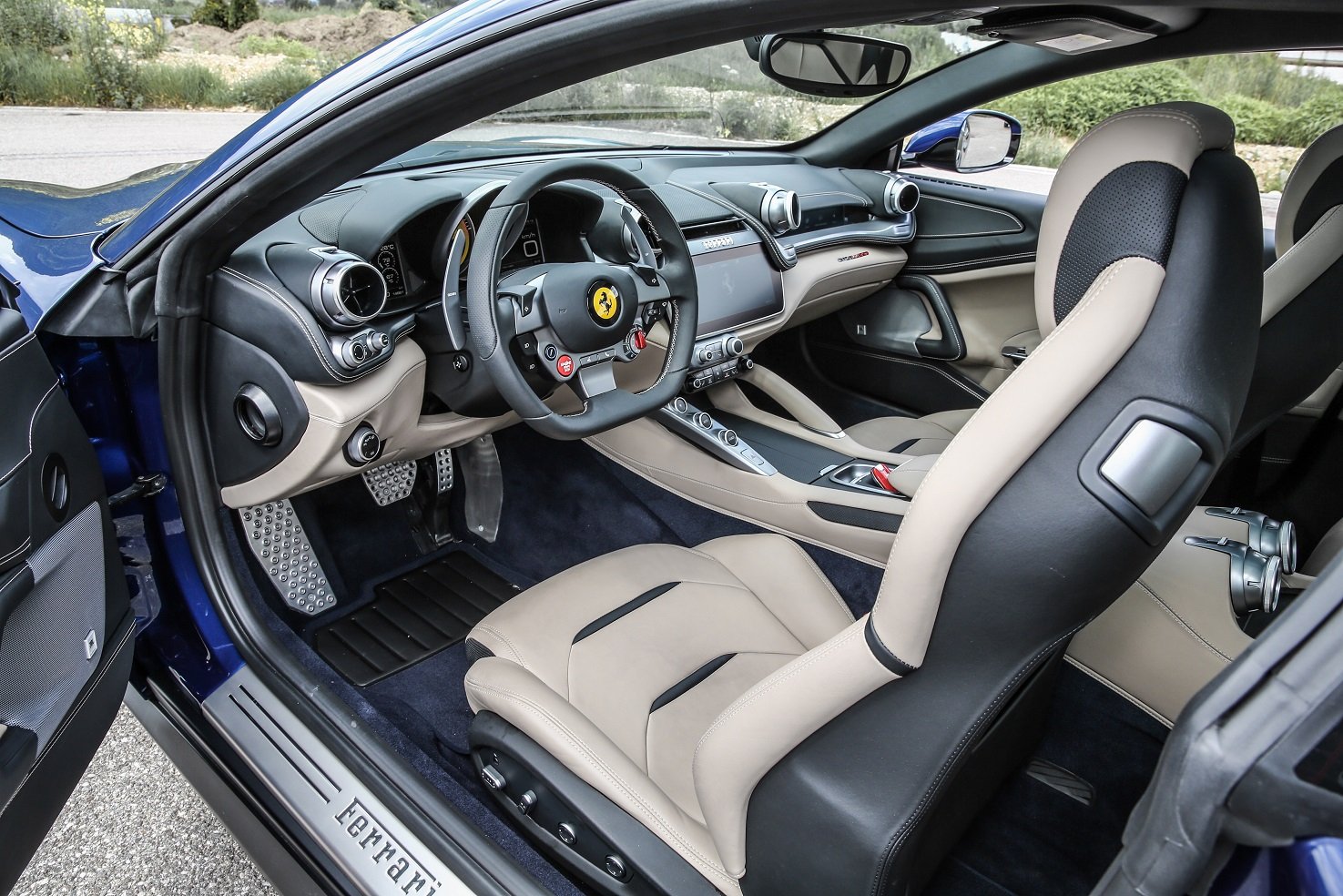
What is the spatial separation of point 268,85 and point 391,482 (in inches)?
345

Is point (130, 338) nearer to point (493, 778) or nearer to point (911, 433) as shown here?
point (493, 778)

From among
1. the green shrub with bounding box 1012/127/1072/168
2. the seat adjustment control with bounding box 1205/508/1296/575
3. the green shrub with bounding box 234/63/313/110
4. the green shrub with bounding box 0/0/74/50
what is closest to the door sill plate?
the seat adjustment control with bounding box 1205/508/1296/575

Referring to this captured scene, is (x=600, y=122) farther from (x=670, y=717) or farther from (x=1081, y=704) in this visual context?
(x=1081, y=704)

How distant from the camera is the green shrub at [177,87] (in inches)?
399

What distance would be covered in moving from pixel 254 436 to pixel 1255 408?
168cm

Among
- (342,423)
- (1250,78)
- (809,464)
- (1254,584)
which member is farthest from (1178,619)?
(342,423)

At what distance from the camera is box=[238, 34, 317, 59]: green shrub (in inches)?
425

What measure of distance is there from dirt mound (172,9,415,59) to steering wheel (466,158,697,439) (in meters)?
7.66

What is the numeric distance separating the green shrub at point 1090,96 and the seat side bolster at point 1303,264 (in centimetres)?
31

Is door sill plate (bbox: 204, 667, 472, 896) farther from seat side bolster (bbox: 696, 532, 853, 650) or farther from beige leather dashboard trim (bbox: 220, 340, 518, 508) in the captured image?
seat side bolster (bbox: 696, 532, 853, 650)

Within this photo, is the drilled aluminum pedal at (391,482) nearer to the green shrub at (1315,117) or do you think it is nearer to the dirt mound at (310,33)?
the green shrub at (1315,117)

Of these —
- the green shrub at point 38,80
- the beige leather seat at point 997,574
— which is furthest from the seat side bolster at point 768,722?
the green shrub at point 38,80

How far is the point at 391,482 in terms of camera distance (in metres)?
2.19

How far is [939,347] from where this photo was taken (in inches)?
109
